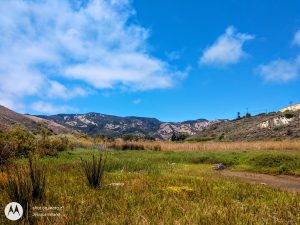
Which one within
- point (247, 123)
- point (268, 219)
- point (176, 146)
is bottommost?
point (268, 219)

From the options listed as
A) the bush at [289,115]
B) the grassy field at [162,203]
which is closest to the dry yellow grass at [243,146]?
the grassy field at [162,203]

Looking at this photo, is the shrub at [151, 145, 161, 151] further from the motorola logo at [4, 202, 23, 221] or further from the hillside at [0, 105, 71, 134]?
the motorola logo at [4, 202, 23, 221]

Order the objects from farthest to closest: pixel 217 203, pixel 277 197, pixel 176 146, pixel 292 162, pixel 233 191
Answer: pixel 176 146 → pixel 292 162 → pixel 233 191 → pixel 277 197 → pixel 217 203

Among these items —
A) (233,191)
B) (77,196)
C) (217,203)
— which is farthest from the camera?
(233,191)

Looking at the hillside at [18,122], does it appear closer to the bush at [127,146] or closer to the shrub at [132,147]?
the bush at [127,146]

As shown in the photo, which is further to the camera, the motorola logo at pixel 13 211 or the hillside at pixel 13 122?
the hillside at pixel 13 122

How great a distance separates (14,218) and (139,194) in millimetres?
4516

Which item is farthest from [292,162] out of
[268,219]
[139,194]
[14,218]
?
[14,218]

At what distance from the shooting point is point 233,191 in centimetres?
1502

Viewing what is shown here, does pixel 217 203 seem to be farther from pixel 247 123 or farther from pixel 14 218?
pixel 247 123

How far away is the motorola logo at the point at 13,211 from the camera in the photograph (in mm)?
10176

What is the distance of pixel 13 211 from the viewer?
10.5 meters

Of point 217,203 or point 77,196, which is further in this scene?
point 77,196

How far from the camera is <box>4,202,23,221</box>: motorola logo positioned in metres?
10.2
